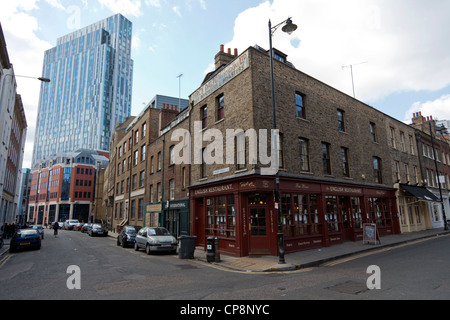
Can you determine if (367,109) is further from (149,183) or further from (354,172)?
(149,183)

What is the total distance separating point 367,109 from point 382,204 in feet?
26.0

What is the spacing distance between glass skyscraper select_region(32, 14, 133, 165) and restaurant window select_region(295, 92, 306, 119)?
134 meters

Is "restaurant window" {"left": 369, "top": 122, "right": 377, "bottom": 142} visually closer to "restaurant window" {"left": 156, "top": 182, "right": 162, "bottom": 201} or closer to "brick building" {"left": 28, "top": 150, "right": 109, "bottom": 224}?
"restaurant window" {"left": 156, "top": 182, "right": 162, "bottom": 201}

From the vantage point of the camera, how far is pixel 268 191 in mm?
13656

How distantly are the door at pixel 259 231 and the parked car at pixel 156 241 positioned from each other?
5.05 metres

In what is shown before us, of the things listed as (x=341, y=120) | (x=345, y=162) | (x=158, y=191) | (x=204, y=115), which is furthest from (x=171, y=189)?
(x=341, y=120)

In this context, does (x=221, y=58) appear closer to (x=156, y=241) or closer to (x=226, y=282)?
(x=156, y=241)

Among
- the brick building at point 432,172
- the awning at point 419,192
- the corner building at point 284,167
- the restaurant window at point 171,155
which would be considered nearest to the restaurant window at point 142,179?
the restaurant window at point 171,155

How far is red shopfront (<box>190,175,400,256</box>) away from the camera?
44.7 ft

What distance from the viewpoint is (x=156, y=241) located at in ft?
51.2

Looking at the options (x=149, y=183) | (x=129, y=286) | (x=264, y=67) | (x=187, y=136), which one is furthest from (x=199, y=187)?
(x=149, y=183)

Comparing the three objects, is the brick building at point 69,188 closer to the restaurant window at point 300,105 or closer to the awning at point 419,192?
the restaurant window at point 300,105

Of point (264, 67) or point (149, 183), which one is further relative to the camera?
point (149, 183)
